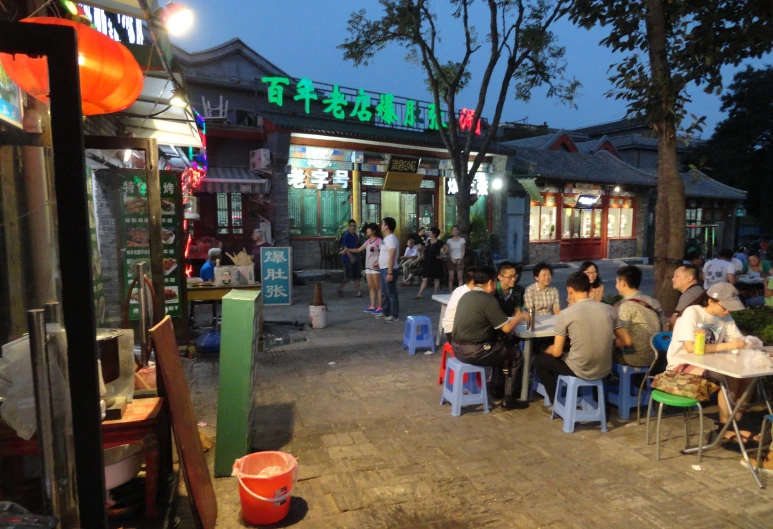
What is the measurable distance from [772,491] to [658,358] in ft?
5.35

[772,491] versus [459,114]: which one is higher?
[459,114]

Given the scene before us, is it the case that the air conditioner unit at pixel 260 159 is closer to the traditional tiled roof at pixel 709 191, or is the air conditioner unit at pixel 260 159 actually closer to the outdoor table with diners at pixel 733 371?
the outdoor table with diners at pixel 733 371

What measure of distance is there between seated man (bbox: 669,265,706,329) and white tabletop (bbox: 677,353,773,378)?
3.26 feet

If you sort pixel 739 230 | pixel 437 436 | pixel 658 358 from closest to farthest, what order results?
pixel 437 436 < pixel 658 358 < pixel 739 230

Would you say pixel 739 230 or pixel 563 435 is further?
pixel 739 230

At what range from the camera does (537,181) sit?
19.9 metres

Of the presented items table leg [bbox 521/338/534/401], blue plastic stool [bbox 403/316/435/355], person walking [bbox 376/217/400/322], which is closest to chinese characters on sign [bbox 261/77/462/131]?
person walking [bbox 376/217/400/322]

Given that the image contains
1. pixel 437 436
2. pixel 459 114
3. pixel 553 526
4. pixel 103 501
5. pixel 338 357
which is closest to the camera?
pixel 103 501

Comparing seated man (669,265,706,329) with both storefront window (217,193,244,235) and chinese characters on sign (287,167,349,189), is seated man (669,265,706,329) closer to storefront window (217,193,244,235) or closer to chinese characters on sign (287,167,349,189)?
chinese characters on sign (287,167,349,189)

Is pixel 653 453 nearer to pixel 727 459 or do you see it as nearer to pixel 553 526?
pixel 727 459

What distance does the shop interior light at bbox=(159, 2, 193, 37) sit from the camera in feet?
15.9

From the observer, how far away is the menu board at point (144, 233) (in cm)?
679

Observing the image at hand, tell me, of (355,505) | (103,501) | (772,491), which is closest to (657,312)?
(772,491)

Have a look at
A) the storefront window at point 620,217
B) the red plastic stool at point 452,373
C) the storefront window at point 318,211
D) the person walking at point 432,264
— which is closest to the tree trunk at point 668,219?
the red plastic stool at point 452,373
